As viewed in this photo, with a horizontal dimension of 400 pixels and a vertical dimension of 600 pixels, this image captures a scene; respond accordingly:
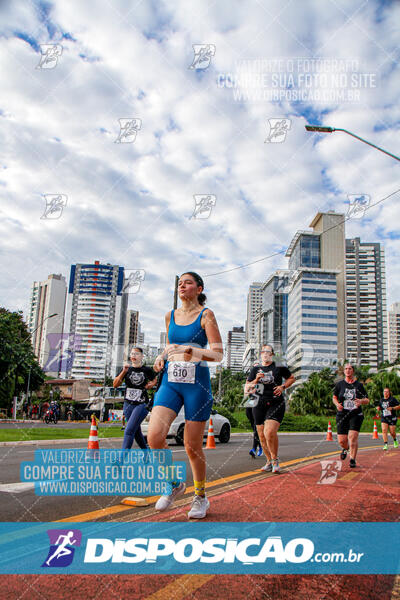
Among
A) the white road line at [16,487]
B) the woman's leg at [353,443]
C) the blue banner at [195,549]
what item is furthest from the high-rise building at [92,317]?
the blue banner at [195,549]

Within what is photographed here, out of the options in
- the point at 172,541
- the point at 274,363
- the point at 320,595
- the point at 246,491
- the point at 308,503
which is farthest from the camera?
the point at 274,363

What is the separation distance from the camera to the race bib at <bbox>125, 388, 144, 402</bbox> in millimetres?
6316

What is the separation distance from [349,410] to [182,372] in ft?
17.1

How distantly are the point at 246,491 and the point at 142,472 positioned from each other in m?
1.74

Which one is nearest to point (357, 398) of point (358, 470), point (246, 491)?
point (358, 470)

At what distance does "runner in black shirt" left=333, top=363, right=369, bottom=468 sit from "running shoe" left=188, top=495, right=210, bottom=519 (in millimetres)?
4900

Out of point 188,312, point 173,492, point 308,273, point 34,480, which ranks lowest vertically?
point 34,480

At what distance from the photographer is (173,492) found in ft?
12.8

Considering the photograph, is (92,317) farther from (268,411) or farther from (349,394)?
(268,411)

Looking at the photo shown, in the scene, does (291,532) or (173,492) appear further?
(173,492)

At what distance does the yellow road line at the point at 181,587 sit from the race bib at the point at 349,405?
6.05 meters

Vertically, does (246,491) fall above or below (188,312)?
below

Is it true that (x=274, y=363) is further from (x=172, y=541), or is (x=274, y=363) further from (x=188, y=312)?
(x=172, y=541)

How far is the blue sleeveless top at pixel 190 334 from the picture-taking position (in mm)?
3746
